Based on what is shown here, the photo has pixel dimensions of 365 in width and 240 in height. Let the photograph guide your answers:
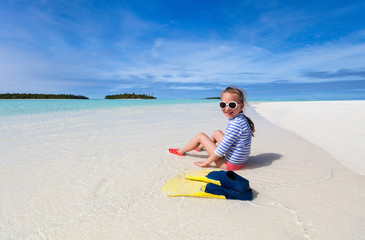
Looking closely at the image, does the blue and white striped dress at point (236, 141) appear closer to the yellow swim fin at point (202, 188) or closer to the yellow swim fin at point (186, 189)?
the yellow swim fin at point (202, 188)

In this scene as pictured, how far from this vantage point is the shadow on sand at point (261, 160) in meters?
3.52

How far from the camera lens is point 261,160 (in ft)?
12.4

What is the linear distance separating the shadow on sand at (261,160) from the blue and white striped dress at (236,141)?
0.42 meters

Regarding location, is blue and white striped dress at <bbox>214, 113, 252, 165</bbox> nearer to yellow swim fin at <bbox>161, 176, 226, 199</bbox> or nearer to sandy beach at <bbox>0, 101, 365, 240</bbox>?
sandy beach at <bbox>0, 101, 365, 240</bbox>

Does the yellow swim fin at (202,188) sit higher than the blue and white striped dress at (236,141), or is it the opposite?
the blue and white striped dress at (236,141)

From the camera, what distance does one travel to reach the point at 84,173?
313cm

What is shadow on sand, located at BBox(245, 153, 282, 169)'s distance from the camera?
3521mm

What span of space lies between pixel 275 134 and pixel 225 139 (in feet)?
12.3

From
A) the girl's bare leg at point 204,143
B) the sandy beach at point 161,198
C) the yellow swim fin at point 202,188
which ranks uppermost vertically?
the girl's bare leg at point 204,143

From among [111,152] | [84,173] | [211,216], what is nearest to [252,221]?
[211,216]

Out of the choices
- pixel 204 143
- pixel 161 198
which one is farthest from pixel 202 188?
pixel 204 143

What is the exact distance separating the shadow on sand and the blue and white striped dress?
42 centimetres

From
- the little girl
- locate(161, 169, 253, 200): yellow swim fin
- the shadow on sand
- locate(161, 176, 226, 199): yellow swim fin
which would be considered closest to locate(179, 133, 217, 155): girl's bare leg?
the little girl

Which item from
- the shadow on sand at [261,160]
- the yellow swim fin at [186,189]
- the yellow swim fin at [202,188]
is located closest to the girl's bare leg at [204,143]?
the shadow on sand at [261,160]
